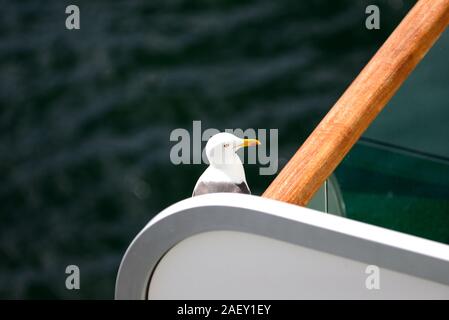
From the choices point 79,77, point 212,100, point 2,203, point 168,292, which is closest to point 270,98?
point 212,100

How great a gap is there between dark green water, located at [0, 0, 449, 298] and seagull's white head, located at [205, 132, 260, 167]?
4161 millimetres

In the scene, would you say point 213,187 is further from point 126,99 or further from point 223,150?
point 126,99

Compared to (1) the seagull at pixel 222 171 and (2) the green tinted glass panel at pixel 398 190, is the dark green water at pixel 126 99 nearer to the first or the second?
(1) the seagull at pixel 222 171

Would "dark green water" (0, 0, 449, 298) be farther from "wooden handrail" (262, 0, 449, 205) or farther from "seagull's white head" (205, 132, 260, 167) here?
"wooden handrail" (262, 0, 449, 205)

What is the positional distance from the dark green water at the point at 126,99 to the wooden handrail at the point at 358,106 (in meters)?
4.99

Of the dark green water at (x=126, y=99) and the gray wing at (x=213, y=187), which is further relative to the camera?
the dark green water at (x=126, y=99)

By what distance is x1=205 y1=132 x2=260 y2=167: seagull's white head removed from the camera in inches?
90.9

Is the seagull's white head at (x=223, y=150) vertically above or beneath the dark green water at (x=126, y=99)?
beneath

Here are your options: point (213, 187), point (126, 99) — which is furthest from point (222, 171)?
point (126, 99)

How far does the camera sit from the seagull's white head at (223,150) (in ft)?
7.58

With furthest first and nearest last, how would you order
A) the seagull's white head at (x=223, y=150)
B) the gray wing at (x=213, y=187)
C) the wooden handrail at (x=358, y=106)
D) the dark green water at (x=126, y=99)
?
1. the dark green water at (x=126, y=99)
2. the seagull's white head at (x=223, y=150)
3. the gray wing at (x=213, y=187)
4. the wooden handrail at (x=358, y=106)

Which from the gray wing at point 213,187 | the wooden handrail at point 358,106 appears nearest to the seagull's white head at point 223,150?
the gray wing at point 213,187

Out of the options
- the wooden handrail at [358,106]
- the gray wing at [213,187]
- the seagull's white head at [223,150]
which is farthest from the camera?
the seagull's white head at [223,150]

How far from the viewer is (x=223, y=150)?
2.45 meters
